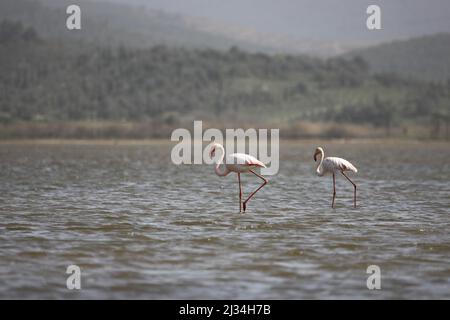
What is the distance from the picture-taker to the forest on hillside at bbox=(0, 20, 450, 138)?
97812 millimetres

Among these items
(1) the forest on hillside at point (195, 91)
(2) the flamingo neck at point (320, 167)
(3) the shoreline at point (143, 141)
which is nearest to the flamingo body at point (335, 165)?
(2) the flamingo neck at point (320, 167)

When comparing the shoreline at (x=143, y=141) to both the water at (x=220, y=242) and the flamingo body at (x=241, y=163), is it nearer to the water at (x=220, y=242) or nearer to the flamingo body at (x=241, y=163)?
the water at (x=220, y=242)

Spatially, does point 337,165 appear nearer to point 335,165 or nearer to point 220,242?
point 335,165

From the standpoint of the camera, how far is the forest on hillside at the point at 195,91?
9781 cm

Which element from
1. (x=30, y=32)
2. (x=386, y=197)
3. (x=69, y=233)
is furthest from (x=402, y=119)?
(x=69, y=233)

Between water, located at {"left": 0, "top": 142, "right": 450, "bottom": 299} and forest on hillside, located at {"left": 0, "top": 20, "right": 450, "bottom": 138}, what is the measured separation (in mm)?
58755

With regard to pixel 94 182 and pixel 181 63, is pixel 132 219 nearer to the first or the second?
pixel 94 182

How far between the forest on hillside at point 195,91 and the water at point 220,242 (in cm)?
5875

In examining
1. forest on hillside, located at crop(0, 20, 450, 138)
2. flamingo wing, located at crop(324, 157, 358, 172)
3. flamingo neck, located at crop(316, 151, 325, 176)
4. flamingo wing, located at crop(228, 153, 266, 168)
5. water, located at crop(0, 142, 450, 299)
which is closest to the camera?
water, located at crop(0, 142, 450, 299)

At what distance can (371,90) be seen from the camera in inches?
4951

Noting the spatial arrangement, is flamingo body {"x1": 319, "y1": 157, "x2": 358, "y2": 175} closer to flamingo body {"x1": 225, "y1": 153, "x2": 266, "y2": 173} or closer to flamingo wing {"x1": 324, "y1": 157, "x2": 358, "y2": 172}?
flamingo wing {"x1": 324, "y1": 157, "x2": 358, "y2": 172}

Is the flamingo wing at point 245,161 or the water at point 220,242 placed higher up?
the flamingo wing at point 245,161

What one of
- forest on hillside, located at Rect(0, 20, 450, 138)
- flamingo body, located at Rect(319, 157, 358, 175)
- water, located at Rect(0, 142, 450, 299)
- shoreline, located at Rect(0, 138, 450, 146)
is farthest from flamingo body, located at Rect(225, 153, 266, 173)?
forest on hillside, located at Rect(0, 20, 450, 138)
